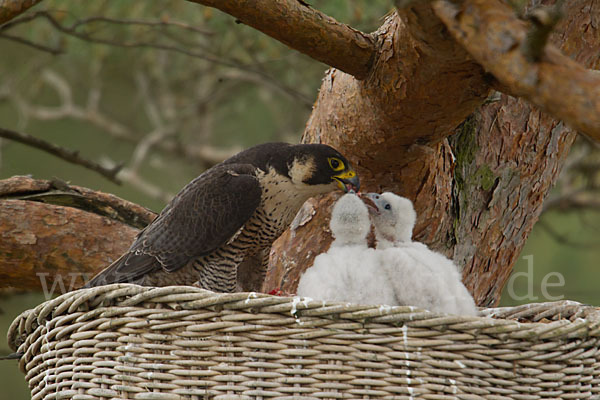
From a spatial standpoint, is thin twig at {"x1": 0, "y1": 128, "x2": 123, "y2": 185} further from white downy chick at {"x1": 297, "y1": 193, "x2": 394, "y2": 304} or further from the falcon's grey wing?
white downy chick at {"x1": 297, "y1": 193, "x2": 394, "y2": 304}

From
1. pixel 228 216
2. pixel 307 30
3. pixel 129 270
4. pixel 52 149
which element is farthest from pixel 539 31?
pixel 52 149

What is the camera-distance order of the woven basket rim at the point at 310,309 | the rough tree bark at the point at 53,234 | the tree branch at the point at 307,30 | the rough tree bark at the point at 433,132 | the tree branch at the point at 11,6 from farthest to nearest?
the rough tree bark at the point at 53,234
the rough tree bark at the point at 433,132
the tree branch at the point at 307,30
the tree branch at the point at 11,6
the woven basket rim at the point at 310,309

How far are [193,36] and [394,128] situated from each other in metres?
3.93

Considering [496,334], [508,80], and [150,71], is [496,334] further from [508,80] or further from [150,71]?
[150,71]

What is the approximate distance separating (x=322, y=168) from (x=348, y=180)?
0.10 meters

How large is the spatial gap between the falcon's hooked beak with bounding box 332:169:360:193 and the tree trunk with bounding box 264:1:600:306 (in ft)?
0.40

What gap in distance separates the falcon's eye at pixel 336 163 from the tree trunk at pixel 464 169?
12 centimetres

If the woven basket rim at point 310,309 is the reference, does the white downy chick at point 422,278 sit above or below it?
above

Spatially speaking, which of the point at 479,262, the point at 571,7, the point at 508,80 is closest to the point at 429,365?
the point at 508,80

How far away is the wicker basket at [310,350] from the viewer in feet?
5.65

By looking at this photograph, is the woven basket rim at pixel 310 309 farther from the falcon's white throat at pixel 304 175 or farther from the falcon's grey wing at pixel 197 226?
the falcon's white throat at pixel 304 175

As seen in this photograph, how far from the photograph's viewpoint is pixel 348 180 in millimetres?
2572

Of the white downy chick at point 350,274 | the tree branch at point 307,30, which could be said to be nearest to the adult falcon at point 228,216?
the white downy chick at point 350,274

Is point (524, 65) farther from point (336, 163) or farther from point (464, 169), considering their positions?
point (464, 169)
